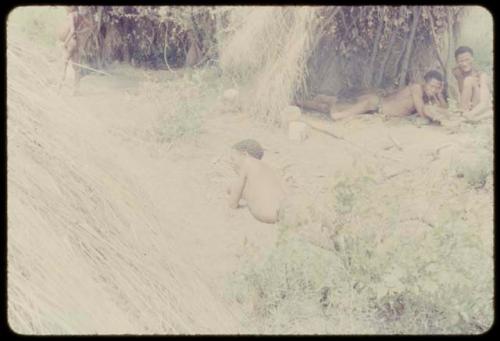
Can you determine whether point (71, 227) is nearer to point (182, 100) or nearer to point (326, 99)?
point (182, 100)

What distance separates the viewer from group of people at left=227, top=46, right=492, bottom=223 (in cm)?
368

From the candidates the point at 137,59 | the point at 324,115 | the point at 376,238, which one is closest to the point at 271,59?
the point at 324,115

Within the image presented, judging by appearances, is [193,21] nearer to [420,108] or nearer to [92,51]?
[92,51]

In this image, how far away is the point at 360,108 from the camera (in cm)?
441

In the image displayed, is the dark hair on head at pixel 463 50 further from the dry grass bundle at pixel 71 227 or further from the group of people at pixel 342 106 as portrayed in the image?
the dry grass bundle at pixel 71 227

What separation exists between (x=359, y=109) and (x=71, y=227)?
2573 mm

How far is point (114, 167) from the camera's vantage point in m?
2.32

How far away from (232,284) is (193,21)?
1882 mm

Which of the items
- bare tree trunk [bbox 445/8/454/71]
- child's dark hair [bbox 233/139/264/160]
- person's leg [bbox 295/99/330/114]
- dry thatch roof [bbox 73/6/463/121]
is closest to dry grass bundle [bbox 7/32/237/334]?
child's dark hair [bbox 233/139/264/160]

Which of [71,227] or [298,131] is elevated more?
[71,227]

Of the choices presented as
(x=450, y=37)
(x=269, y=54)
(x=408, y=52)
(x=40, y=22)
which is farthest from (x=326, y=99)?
(x=40, y=22)

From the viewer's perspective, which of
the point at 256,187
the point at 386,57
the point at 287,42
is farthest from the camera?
the point at 386,57

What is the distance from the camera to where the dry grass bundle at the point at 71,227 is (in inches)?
80.7

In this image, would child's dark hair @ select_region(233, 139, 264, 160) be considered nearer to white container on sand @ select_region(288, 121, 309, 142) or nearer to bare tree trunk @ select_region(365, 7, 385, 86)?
white container on sand @ select_region(288, 121, 309, 142)
